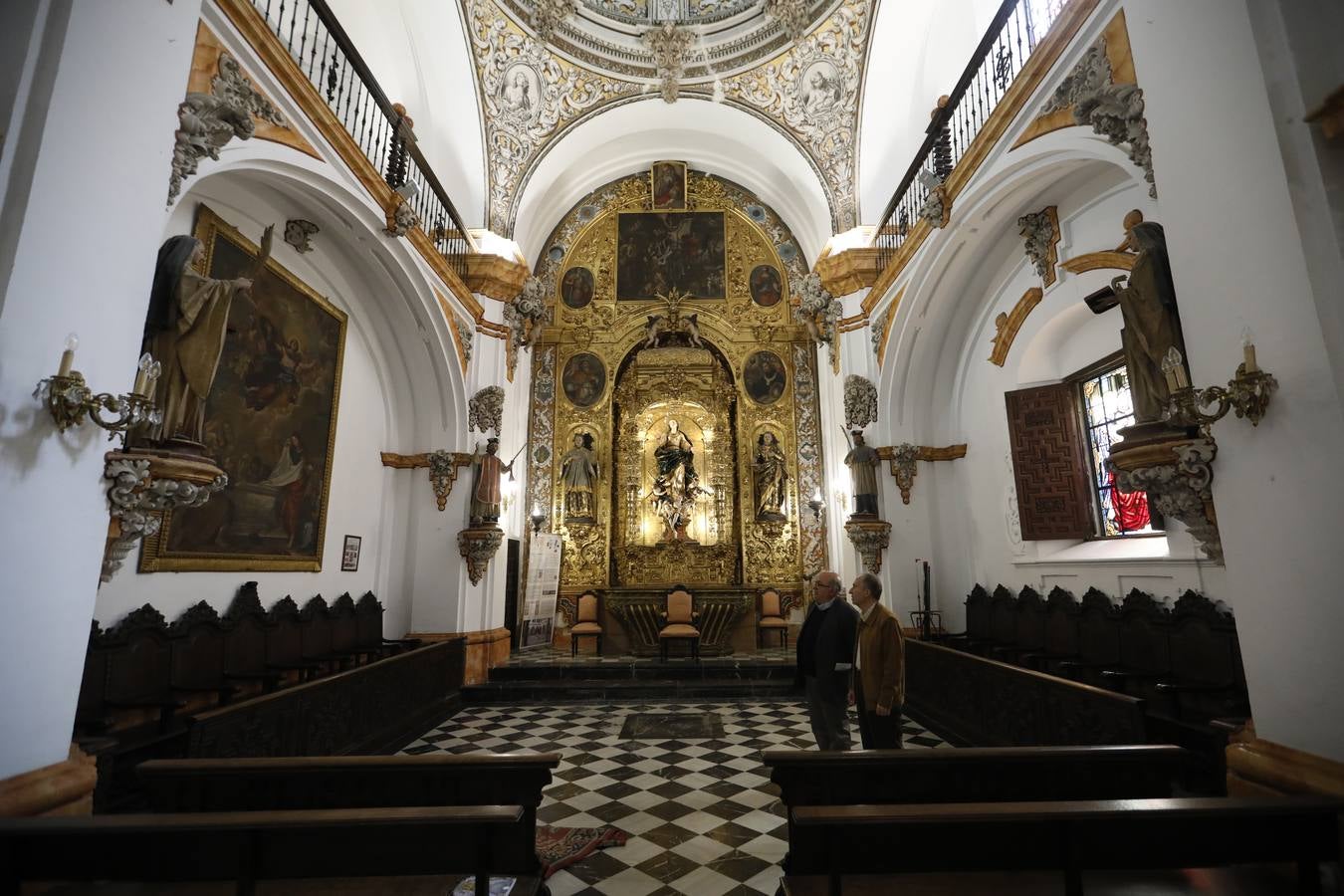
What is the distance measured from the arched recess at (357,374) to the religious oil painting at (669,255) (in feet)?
16.5

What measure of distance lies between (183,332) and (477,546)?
5324mm

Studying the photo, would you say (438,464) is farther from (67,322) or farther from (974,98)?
(974,98)

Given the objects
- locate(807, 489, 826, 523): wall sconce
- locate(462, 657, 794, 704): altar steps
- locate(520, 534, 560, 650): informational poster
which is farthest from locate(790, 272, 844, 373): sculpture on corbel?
locate(520, 534, 560, 650): informational poster

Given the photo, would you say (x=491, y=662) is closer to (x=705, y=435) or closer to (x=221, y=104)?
(x=705, y=435)

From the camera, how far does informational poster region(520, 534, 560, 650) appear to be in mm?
10492

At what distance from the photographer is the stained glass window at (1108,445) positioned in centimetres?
620

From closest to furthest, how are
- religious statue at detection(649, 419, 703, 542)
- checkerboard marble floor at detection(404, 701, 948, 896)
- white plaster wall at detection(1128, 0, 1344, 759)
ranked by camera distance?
white plaster wall at detection(1128, 0, 1344, 759)
checkerboard marble floor at detection(404, 701, 948, 896)
religious statue at detection(649, 419, 703, 542)

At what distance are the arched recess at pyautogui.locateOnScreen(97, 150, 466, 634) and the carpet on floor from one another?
3485mm

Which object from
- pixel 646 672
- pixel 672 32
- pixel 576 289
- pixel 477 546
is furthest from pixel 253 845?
pixel 672 32

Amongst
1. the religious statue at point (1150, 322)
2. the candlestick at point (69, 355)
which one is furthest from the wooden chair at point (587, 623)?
the religious statue at point (1150, 322)

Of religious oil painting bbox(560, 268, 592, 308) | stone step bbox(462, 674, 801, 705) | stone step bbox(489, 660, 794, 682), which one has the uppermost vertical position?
religious oil painting bbox(560, 268, 592, 308)

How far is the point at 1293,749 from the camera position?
2545 mm

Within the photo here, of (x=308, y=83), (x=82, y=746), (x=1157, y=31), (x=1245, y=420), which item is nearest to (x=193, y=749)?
(x=82, y=746)

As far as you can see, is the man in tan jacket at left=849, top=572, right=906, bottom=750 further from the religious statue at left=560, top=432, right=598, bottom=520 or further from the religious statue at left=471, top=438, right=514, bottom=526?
the religious statue at left=560, top=432, right=598, bottom=520
